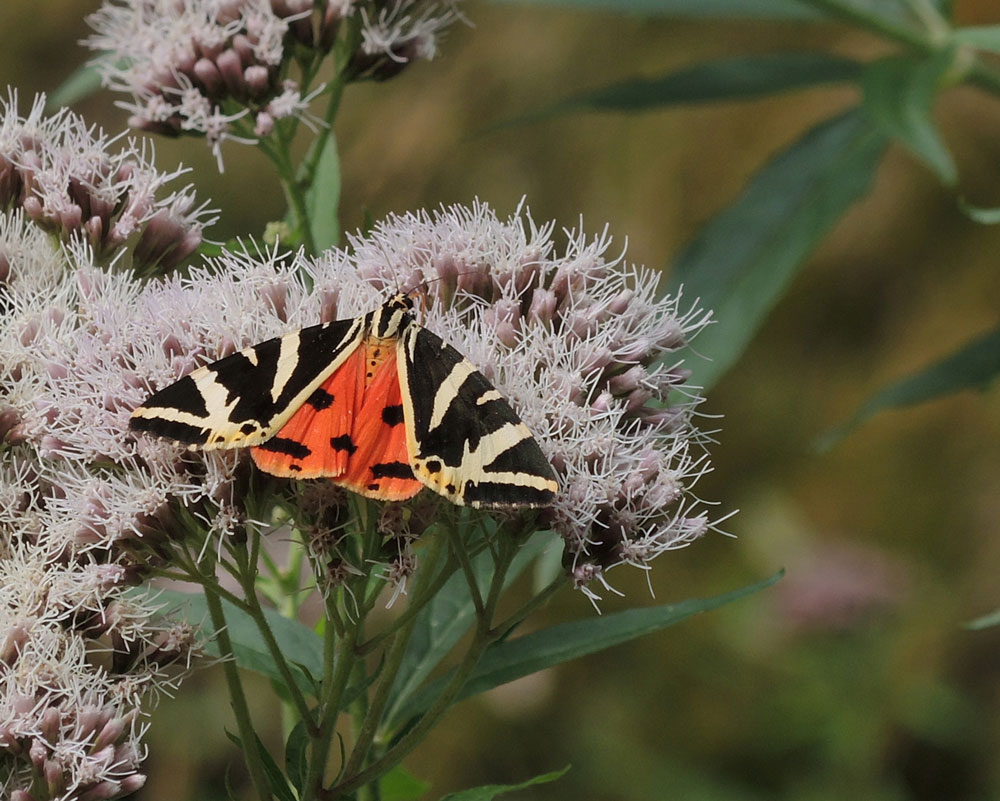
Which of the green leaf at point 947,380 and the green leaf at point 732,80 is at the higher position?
the green leaf at point 732,80

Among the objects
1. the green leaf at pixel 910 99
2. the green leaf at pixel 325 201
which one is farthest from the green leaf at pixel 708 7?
the green leaf at pixel 325 201

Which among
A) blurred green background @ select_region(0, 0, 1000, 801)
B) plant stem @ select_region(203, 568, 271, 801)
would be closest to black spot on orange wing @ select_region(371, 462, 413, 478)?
plant stem @ select_region(203, 568, 271, 801)

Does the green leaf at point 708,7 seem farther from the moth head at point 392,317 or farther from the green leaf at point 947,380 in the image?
the moth head at point 392,317

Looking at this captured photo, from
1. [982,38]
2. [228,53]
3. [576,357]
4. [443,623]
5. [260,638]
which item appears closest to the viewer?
[576,357]

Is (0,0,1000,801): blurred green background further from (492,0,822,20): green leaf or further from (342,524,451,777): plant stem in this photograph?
(342,524,451,777): plant stem

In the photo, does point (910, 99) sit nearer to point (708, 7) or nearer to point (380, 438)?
point (708, 7)

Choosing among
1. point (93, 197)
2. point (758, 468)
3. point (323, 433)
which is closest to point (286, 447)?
point (323, 433)

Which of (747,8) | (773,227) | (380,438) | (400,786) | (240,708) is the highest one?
(747,8)
